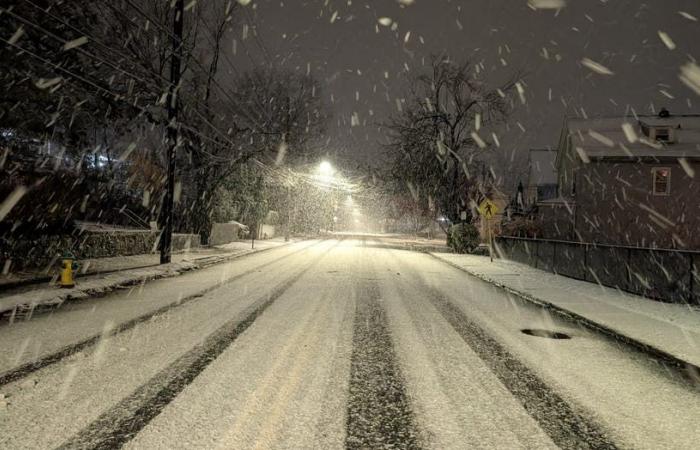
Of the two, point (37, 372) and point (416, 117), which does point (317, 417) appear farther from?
point (416, 117)

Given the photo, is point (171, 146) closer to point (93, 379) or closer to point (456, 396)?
point (93, 379)

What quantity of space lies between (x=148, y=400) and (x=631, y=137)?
1317 inches

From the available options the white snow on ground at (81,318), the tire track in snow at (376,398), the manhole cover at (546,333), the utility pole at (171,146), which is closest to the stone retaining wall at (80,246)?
the utility pole at (171,146)

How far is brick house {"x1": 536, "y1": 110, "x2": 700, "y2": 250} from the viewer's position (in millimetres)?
27391

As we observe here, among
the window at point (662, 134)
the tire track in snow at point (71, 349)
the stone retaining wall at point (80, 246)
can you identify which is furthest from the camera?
the window at point (662, 134)

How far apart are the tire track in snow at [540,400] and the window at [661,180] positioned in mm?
25930

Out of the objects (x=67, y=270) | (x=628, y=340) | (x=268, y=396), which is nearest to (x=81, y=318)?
(x=67, y=270)

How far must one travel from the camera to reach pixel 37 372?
16.6ft

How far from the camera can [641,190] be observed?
91.7 ft

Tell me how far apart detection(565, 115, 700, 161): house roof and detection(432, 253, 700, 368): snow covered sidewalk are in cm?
1626

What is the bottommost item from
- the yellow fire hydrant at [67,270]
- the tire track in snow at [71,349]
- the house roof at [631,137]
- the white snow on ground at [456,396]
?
the white snow on ground at [456,396]

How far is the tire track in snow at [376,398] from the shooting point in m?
3.59

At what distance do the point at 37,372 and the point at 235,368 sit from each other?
202cm

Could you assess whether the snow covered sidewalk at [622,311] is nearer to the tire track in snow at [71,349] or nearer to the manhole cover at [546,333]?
the manhole cover at [546,333]
